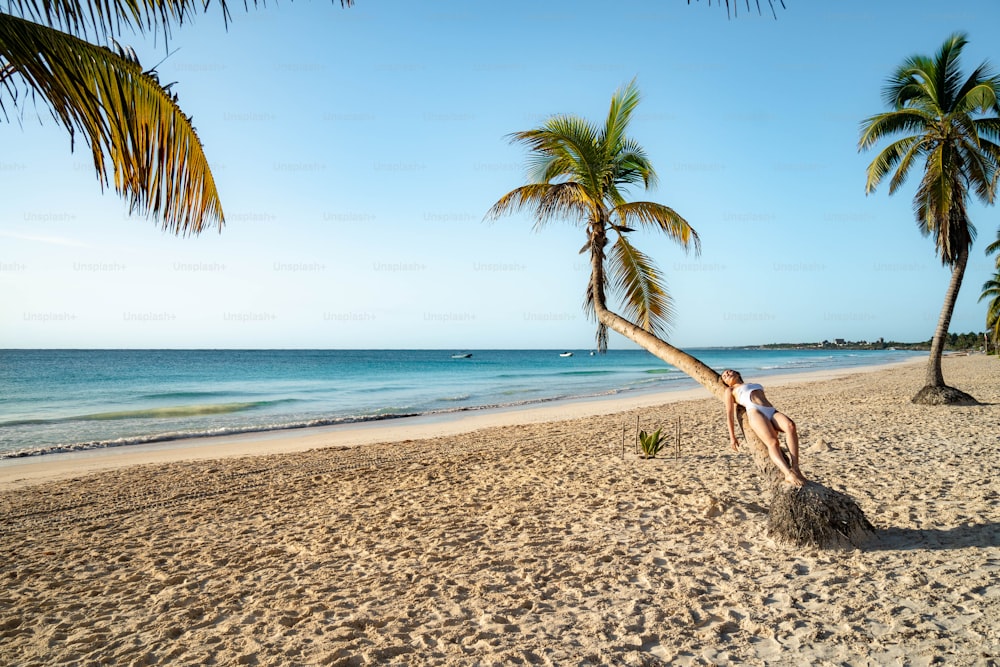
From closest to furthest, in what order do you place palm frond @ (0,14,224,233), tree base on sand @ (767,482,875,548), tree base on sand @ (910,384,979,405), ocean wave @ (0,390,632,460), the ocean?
palm frond @ (0,14,224,233) → tree base on sand @ (767,482,875,548) → ocean wave @ (0,390,632,460) → tree base on sand @ (910,384,979,405) → the ocean

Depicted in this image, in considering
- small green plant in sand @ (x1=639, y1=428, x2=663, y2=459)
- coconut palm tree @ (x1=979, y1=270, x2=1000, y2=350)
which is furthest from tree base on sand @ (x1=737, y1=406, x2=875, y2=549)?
coconut palm tree @ (x1=979, y1=270, x2=1000, y2=350)

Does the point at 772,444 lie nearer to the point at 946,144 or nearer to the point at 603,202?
the point at 603,202

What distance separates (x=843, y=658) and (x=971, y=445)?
23.7 ft

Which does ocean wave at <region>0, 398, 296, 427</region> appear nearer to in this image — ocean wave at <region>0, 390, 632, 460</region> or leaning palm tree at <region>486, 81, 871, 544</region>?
ocean wave at <region>0, 390, 632, 460</region>

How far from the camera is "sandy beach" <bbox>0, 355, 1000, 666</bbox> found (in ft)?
10.9

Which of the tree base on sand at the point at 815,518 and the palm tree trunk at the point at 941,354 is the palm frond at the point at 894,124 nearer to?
the palm tree trunk at the point at 941,354

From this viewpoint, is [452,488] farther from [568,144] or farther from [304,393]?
[304,393]

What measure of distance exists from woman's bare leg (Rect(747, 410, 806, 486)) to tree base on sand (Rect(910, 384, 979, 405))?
1067 cm

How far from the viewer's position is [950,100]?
11.9m

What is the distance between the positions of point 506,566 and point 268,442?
10083 mm

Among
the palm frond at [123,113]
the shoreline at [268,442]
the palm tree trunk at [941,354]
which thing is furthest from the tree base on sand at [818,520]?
the palm tree trunk at [941,354]

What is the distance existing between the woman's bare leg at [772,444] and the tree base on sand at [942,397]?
10.7m

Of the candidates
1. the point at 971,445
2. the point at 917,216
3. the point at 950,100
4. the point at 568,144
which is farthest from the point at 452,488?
the point at 950,100

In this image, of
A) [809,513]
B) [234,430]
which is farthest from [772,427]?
[234,430]
